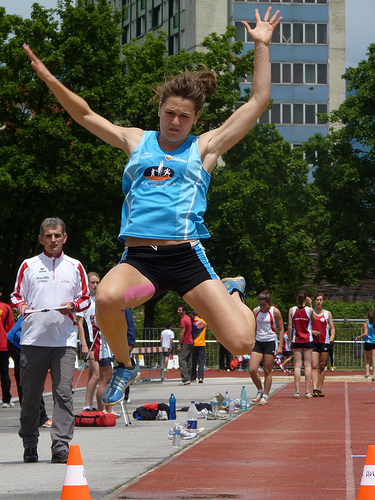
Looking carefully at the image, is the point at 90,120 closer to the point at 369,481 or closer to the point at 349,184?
the point at 369,481

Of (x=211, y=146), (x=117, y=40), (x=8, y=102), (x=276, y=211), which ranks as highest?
(x=117, y=40)

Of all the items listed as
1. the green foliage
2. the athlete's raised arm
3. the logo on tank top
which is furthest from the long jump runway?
the green foliage

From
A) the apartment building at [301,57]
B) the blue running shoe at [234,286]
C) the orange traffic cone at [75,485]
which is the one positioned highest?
the apartment building at [301,57]

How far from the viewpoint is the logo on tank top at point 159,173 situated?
18.9ft

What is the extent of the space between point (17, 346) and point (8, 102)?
2573cm

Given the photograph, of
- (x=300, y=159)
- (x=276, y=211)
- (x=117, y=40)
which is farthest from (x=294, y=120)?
(x=117, y=40)

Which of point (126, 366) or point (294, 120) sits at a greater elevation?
point (294, 120)

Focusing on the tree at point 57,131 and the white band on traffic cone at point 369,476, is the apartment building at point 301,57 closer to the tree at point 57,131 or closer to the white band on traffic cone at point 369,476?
the tree at point 57,131

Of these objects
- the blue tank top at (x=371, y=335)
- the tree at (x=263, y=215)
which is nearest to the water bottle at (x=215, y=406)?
the blue tank top at (x=371, y=335)

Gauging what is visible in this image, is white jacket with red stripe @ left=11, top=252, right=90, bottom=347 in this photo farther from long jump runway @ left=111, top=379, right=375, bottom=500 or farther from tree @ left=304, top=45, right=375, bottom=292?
tree @ left=304, top=45, right=375, bottom=292

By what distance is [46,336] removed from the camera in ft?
28.3

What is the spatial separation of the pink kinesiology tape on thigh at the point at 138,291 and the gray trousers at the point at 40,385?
3233 millimetres

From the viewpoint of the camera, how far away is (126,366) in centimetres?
599

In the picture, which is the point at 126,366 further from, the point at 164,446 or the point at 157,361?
the point at 157,361
